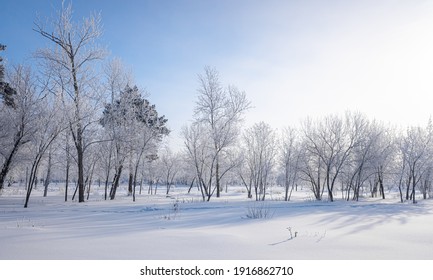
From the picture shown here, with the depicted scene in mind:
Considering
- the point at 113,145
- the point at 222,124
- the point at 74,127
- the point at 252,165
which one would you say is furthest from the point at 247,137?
the point at 74,127

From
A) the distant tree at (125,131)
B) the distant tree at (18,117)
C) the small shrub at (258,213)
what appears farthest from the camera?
the distant tree at (125,131)

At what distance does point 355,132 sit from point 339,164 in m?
4.31

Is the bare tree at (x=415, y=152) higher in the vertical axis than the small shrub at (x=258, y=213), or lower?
higher

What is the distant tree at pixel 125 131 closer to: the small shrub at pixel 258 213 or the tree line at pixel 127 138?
the tree line at pixel 127 138

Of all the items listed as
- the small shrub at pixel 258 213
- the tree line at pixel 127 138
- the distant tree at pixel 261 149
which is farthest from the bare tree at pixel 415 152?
the small shrub at pixel 258 213

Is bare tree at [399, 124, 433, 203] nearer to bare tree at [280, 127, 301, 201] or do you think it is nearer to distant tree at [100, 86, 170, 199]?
bare tree at [280, 127, 301, 201]

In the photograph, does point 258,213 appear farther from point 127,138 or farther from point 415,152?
point 415,152

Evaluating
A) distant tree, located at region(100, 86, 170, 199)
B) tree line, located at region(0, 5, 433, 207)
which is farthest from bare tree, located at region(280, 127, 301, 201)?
distant tree, located at region(100, 86, 170, 199)

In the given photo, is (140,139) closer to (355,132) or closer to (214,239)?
(214,239)

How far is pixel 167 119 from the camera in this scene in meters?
42.2

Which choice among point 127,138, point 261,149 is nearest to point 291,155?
point 261,149

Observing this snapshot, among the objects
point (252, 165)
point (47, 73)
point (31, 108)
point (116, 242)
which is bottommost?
point (116, 242)

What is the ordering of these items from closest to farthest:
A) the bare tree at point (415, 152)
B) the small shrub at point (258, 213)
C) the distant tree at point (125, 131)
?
1. the small shrub at point (258, 213)
2. the distant tree at point (125, 131)
3. the bare tree at point (415, 152)

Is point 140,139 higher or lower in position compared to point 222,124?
lower
